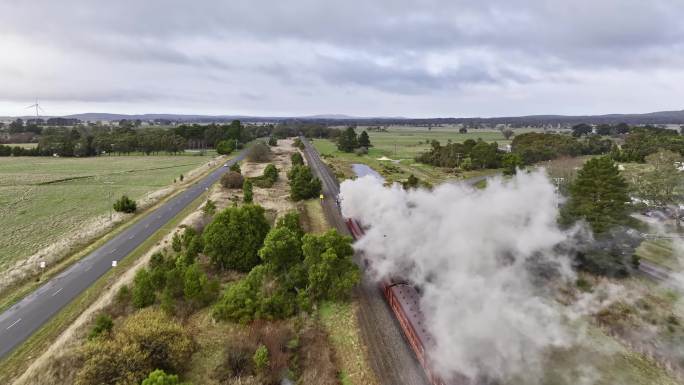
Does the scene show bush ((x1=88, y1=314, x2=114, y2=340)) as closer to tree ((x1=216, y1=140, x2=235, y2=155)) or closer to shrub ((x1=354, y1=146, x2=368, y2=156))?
tree ((x1=216, y1=140, x2=235, y2=155))

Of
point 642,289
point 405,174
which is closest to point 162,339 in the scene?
point 642,289

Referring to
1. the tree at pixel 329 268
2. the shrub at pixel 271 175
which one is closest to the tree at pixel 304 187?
the shrub at pixel 271 175

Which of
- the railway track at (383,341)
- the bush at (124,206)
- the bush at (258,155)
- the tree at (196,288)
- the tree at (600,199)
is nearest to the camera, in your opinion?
the railway track at (383,341)

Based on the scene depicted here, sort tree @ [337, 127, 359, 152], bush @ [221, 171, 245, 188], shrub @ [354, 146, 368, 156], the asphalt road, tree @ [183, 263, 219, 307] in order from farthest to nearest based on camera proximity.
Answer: tree @ [337, 127, 359, 152] < shrub @ [354, 146, 368, 156] < bush @ [221, 171, 245, 188] < tree @ [183, 263, 219, 307] < the asphalt road

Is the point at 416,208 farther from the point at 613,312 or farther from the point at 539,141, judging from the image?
the point at 539,141

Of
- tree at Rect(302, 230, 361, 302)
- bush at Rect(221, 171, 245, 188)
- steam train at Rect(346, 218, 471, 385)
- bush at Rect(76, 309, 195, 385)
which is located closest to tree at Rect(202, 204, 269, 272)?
tree at Rect(302, 230, 361, 302)

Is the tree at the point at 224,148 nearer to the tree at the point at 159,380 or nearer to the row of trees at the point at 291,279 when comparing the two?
the row of trees at the point at 291,279
